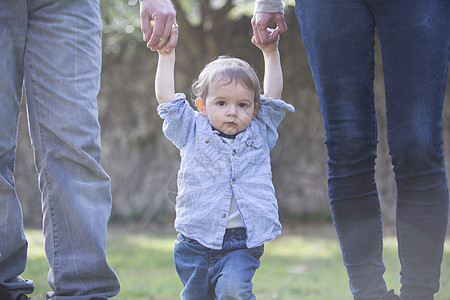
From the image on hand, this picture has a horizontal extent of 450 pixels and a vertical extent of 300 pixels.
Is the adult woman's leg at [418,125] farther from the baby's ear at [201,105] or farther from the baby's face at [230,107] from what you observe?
→ the baby's ear at [201,105]

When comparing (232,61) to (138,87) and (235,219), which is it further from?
(138,87)

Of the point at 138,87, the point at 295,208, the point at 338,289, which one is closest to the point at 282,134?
the point at 295,208

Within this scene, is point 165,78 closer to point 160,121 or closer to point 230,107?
point 230,107

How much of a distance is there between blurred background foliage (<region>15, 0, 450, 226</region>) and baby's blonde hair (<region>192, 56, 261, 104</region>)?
5.32m

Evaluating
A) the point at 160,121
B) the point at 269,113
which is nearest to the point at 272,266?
the point at 269,113

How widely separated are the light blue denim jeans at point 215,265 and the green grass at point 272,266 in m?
1.15

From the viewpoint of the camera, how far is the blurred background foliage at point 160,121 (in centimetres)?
800

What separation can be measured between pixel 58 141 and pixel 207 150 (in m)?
0.54

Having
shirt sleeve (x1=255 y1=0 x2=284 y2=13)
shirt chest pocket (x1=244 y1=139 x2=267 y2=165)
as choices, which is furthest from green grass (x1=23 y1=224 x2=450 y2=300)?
shirt sleeve (x1=255 y1=0 x2=284 y2=13)

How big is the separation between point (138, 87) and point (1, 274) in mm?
6636

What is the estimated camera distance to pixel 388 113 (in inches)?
83.8

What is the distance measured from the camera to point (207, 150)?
227 cm

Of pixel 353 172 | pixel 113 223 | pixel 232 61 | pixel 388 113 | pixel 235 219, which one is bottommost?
pixel 113 223

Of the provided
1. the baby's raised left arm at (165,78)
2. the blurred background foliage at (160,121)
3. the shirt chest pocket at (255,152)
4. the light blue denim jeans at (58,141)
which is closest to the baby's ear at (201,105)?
the baby's raised left arm at (165,78)
